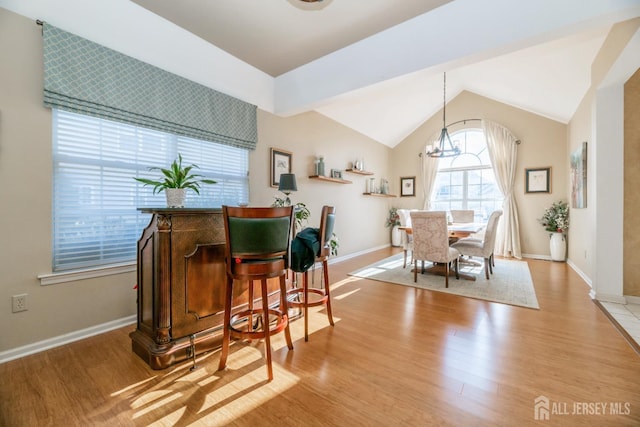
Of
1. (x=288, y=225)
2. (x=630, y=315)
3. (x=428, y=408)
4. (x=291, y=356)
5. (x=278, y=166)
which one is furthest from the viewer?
(x=278, y=166)

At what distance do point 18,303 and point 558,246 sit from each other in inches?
291

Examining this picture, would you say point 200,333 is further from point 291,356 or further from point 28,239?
point 28,239

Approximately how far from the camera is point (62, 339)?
81.7 inches

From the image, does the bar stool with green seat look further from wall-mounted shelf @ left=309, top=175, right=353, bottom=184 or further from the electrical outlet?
wall-mounted shelf @ left=309, top=175, right=353, bottom=184

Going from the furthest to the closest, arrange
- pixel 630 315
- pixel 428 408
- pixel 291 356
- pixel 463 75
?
1. pixel 463 75
2. pixel 630 315
3. pixel 291 356
4. pixel 428 408

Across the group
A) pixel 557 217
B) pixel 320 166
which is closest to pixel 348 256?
pixel 320 166

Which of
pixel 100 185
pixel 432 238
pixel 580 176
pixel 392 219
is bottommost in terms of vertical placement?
pixel 432 238

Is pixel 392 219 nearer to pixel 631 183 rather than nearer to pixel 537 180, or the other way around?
pixel 537 180

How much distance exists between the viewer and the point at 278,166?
12.8 ft

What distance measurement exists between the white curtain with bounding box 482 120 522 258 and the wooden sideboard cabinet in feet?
19.6

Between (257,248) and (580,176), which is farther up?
(580,176)

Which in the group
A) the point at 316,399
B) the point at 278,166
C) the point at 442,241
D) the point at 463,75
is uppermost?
the point at 463,75

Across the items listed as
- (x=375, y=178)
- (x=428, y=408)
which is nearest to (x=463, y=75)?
(x=375, y=178)

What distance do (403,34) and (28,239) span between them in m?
3.75
